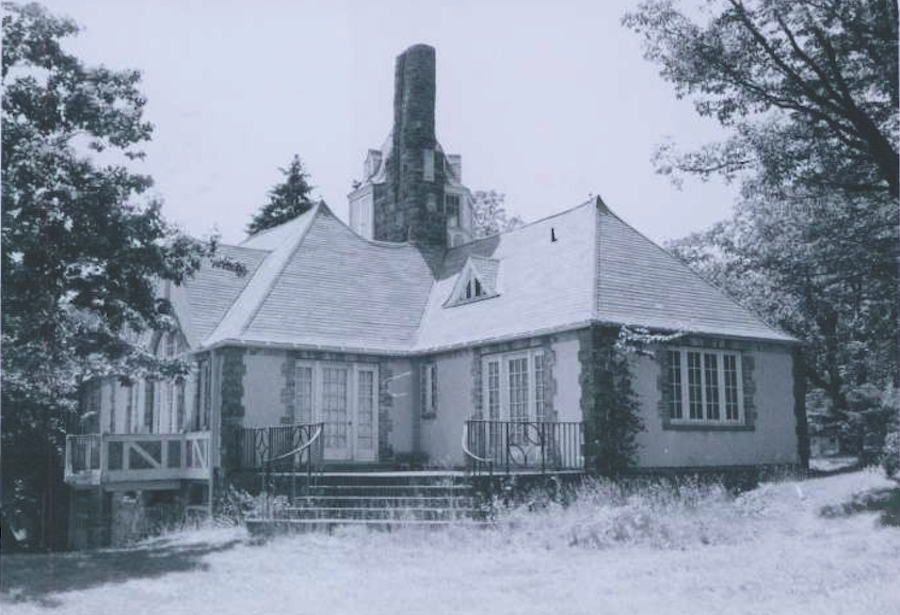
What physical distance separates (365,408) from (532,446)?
4386 mm

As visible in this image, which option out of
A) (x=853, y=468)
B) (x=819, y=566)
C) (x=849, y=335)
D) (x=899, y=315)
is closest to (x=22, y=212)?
(x=819, y=566)

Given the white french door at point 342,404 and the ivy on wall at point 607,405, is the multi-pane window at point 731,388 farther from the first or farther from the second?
the white french door at point 342,404

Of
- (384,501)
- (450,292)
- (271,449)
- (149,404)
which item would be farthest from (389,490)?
(149,404)

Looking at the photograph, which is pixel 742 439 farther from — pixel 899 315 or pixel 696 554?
pixel 696 554

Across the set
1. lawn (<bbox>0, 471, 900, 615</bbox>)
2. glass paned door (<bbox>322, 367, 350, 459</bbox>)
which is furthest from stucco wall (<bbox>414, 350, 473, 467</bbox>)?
lawn (<bbox>0, 471, 900, 615</bbox>)

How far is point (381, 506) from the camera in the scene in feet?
57.3

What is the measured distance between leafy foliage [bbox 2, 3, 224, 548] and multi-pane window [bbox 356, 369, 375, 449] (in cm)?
711

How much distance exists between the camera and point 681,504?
16.2m

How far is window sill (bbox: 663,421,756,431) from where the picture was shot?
20.4 metres

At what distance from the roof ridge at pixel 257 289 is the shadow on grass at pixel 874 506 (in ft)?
40.0

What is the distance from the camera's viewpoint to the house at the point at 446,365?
2034cm

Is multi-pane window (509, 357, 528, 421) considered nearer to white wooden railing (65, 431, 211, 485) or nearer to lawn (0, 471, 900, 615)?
lawn (0, 471, 900, 615)

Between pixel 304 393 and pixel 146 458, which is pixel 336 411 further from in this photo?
pixel 146 458

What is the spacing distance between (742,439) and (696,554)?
29.0ft
